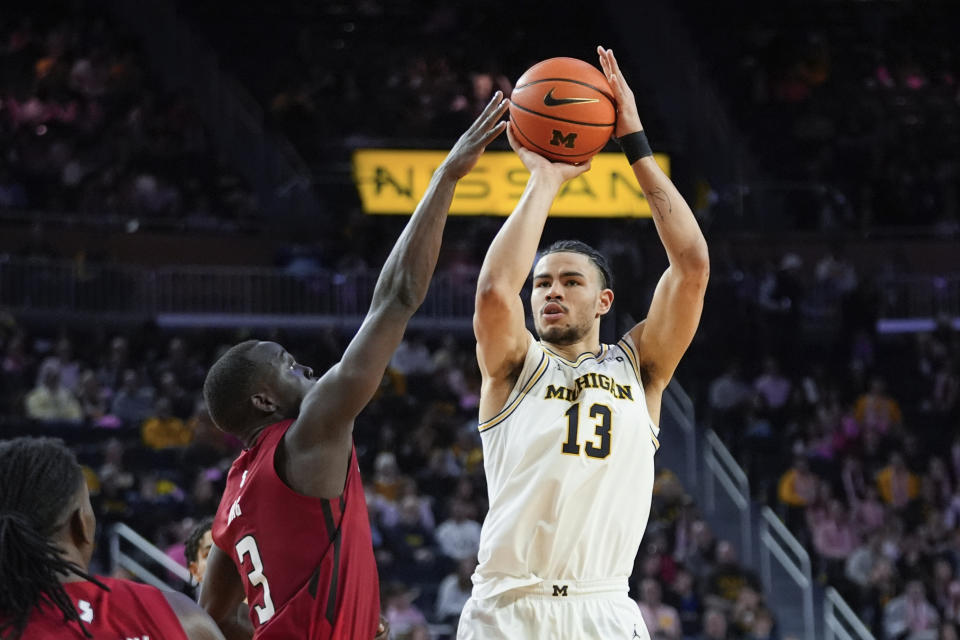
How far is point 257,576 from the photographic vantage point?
12.0ft

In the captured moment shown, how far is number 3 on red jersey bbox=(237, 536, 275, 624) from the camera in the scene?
3.63m

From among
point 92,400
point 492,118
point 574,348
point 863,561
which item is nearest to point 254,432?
point 492,118

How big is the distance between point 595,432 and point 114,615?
2242mm

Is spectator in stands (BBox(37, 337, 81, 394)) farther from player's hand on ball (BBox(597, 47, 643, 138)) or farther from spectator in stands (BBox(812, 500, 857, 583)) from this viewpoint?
player's hand on ball (BBox(597, 47, 643, 138))

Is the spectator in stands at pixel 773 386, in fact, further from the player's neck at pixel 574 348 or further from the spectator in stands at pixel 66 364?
the player's neck at pixel 574 348

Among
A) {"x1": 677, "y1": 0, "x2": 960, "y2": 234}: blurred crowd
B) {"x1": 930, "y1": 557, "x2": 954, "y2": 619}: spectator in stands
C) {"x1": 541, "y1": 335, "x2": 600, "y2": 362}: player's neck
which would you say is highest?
{"x1": 677, "y1": 0, "x2": 960, "y2": 234}: blurred crowd

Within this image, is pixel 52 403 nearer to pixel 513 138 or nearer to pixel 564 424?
pixel 513 138

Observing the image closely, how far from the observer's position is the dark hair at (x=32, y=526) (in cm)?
266

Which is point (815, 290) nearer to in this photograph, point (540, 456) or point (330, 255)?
point (330, 255)

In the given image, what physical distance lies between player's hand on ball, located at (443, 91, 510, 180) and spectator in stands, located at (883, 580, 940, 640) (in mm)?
9976

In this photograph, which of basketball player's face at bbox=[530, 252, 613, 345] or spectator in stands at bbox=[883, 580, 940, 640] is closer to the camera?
basketball player's face at bbox=[530, 252, 613, 345]

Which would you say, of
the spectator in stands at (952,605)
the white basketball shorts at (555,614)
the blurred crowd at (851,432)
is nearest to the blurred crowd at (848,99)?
the blurred crowd at (851,432)

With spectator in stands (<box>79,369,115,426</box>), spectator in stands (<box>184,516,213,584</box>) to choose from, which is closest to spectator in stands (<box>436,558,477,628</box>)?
spectator in stands (<box>79,369,115,426</box>)

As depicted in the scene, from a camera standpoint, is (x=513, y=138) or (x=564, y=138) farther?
(x=513, y=138)
